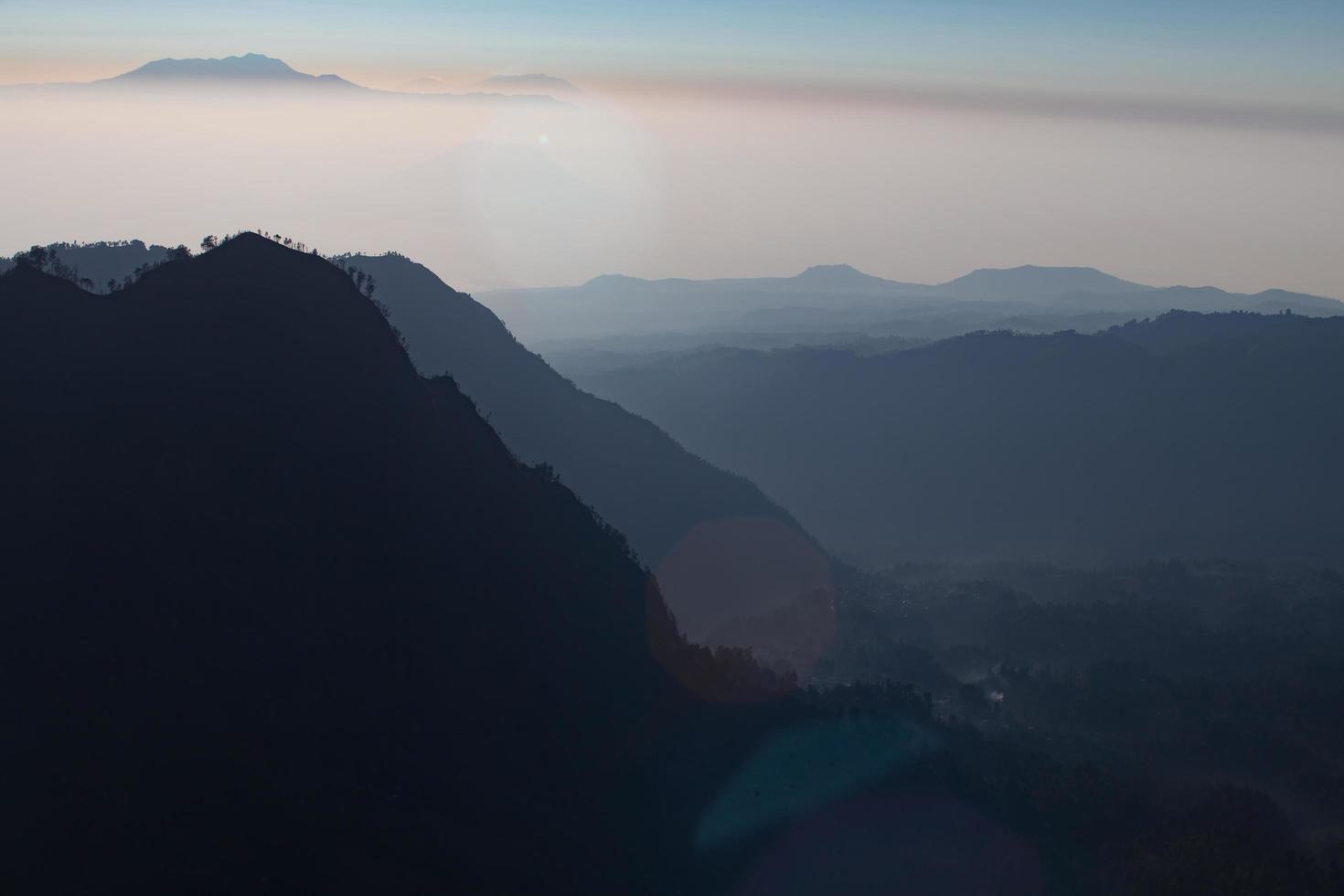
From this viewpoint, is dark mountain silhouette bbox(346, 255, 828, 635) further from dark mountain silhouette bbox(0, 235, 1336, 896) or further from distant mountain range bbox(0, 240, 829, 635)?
dark mountain silhouette bbox(0, 235, 1336, 896)

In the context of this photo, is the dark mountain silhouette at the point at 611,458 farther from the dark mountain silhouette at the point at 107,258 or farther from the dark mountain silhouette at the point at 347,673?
the dark mountain silhouette at the point at 347,673

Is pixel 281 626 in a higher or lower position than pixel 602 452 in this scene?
higher

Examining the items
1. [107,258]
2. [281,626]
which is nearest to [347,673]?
[281,626]

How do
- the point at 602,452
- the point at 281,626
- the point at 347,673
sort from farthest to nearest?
the point at 602,452 < the point at 347,673 < the point at 281,626

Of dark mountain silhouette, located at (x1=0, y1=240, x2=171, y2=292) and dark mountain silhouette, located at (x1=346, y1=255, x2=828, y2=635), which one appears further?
dark mountain silhouette, located at (x1=346, y1=255, x2=828, y2=635)

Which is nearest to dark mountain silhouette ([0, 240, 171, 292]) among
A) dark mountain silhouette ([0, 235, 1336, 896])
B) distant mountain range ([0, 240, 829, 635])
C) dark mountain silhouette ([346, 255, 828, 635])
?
distant mountain range ([0, 240, 829, 635])

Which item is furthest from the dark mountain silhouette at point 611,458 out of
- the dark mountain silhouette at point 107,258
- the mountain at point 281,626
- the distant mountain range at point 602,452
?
the mountain at point 281,626

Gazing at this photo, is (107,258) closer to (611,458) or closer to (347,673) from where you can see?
Answer: (611,458)

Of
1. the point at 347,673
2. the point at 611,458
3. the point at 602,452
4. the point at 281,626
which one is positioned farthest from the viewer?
the point at 611,458

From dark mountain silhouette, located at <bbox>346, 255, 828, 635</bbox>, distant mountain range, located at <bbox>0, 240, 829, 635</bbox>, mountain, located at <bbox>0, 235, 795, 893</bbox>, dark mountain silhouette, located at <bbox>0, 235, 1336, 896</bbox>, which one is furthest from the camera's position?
dark mountain silhouette, located at <bbox>346, 255, 828, 635</bbox>
